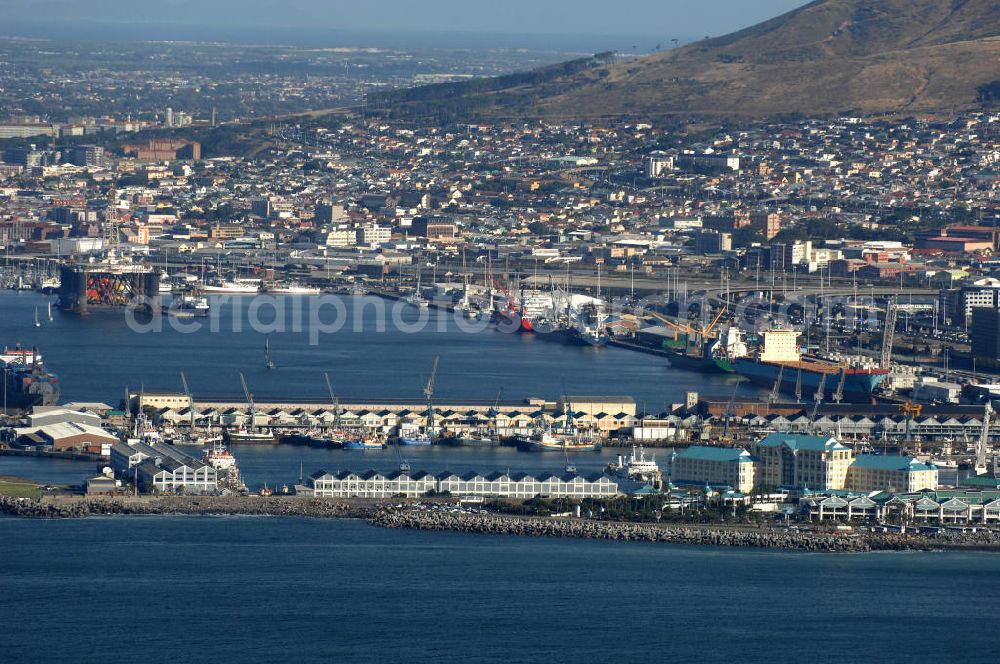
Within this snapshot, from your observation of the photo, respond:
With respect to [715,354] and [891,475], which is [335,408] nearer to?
[891,475]

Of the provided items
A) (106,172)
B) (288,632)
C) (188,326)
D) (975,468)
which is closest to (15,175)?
(106,172)

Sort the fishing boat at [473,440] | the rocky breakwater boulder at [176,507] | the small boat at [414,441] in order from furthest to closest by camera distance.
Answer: the fishing boat at [473,440] < the small boat at [414,441] < the rocky breakwater boulder at [176,507]

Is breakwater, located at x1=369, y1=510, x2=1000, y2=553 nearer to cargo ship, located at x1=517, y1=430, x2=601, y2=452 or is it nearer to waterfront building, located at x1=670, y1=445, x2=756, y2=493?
waterfront building, located at x1=670, y1=445, x2=756, y2=493

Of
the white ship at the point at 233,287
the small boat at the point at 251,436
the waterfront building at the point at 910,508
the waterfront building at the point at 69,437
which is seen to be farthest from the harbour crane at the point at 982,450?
the white ship at the point at 233,287

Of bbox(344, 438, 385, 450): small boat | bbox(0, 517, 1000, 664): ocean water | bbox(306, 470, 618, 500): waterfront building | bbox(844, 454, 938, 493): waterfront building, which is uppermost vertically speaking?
bbox(844, 454, 938, 493): waterfront building

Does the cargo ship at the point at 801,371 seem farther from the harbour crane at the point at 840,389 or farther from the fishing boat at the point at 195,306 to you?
the fishing boat at the point at 195,306

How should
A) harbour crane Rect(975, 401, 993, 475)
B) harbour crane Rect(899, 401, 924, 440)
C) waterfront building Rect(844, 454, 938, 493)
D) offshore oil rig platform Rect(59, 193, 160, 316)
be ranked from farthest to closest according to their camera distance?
1. offshore oil rig platform Rect(59, 193, 160, 316)
2. harbour crane Rect(899, 401, 924, 440)
3. harbour crane Rect(975, 401, 993, 475)
4. waterfront building Rect(844, 454, 938, 493)

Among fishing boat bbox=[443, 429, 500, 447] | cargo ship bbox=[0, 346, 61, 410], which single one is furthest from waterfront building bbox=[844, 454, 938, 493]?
cargo ship bbox=[0, 346, 61, 410]

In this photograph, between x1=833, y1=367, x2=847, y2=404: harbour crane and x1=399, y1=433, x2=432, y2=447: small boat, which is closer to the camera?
x1=399, y1=433, x2=432, y2=447: small boat
